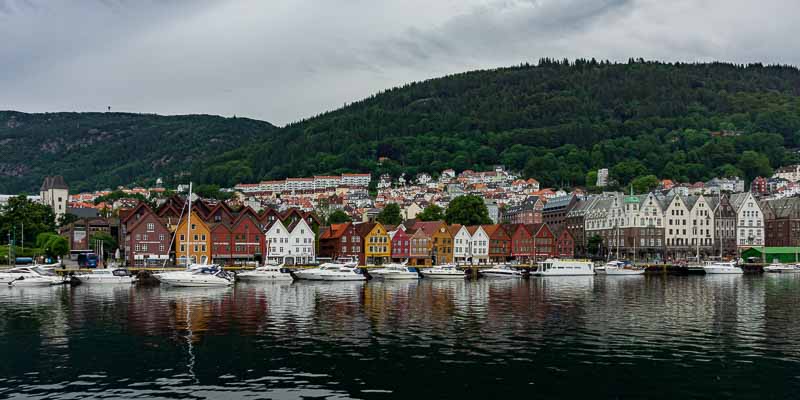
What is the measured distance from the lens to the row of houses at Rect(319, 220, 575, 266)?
111812 millimetres

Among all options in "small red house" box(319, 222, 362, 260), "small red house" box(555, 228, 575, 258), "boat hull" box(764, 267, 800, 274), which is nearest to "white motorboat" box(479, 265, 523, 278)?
"small red house" box(319, 222, 362, 260)

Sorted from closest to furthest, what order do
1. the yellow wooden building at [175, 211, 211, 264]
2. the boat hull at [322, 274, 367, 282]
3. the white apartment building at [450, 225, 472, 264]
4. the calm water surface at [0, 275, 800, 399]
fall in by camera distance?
the calm water surface at [0, 275, 800, 399] < the boat hull at [322, 274, 367, 282] < the yellow wooden building at [175, 211, 211, 264] < the white apartment building at [450, 225, 472, 264]

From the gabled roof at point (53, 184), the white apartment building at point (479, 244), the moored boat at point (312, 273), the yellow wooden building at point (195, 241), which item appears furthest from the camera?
the gabled roof at point (53, 184)

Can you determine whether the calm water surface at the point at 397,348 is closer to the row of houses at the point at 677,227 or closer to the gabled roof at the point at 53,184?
the row of houses at the point at 677,227

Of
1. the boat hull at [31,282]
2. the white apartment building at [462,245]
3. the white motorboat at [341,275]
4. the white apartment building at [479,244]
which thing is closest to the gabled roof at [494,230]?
the white apartment building at [479,244]

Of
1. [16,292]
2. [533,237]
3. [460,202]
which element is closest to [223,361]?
[16,292]

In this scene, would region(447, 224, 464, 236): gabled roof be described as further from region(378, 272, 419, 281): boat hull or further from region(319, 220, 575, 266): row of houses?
region(378, 272, 419, 281): boat hull

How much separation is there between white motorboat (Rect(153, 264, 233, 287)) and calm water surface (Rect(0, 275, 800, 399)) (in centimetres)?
1277

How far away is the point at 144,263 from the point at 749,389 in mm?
83735

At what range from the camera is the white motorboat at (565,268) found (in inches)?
3797

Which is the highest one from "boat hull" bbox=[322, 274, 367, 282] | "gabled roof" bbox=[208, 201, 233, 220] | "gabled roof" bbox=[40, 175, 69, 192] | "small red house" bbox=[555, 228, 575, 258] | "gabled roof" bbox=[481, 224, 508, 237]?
"gabled roof" bbox=[40, 175, 69, 192]

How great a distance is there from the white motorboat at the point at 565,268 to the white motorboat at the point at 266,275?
3443 centimetres

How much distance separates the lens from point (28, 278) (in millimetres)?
72438

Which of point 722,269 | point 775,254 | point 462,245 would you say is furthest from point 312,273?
point 775,254
